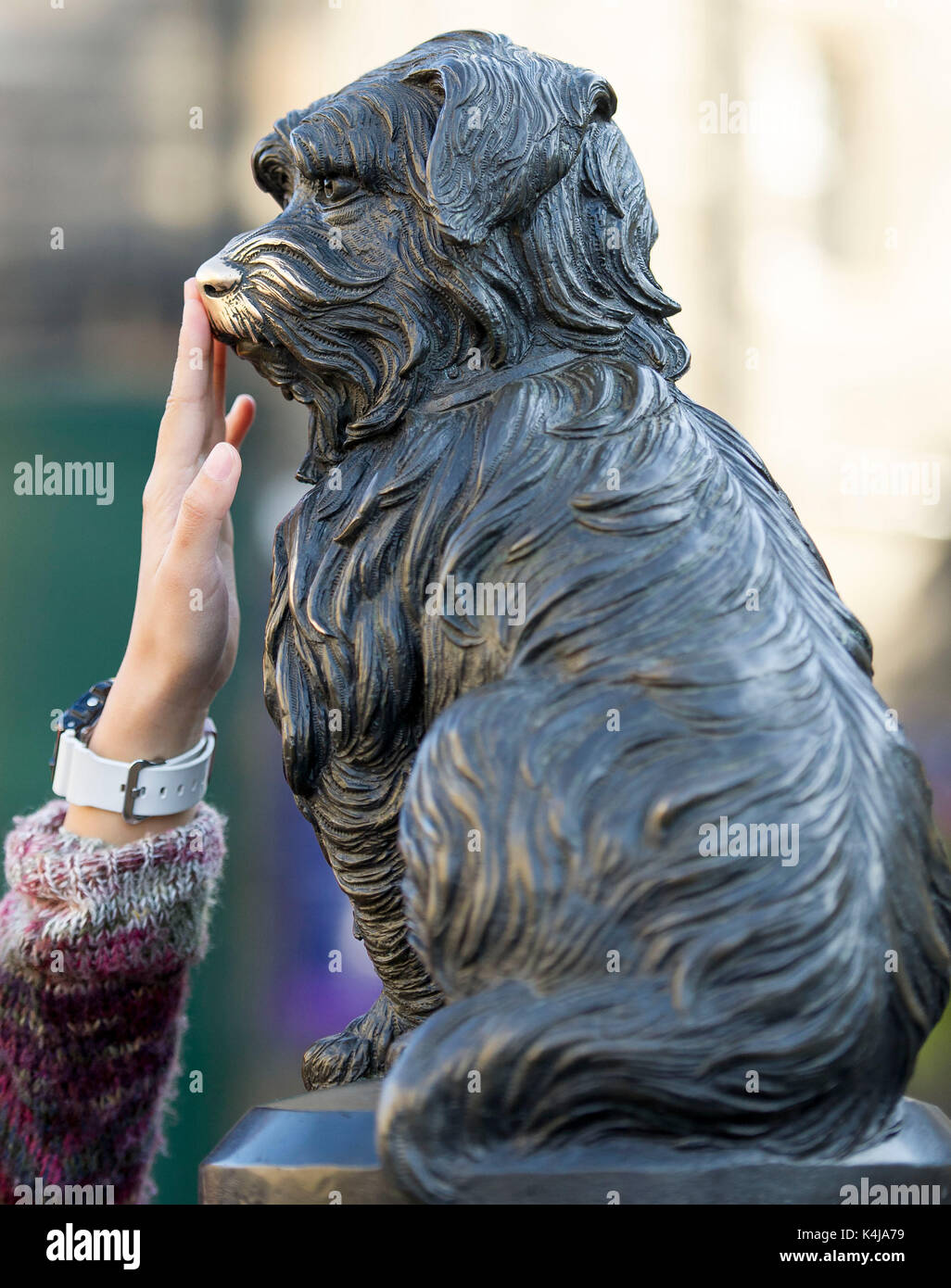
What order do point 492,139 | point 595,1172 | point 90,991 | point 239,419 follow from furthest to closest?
1. point 239,419
2. point 90,991
3. point 492,139
4. point 595,1172

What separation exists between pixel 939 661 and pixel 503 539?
5.60ft

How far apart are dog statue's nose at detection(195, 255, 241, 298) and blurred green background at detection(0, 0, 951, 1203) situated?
1.27 meters

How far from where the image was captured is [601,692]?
2.59 feet

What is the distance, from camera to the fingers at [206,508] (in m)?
1.08

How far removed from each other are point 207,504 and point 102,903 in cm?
34

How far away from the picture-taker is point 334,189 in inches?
37.7

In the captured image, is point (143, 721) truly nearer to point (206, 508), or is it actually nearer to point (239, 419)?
point (206, 508)

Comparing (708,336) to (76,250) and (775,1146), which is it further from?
(775,1146)

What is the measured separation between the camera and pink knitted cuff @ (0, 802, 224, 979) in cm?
112

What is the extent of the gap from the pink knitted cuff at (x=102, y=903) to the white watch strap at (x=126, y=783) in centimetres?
3

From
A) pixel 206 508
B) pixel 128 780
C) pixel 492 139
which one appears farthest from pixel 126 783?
pixel 492 139

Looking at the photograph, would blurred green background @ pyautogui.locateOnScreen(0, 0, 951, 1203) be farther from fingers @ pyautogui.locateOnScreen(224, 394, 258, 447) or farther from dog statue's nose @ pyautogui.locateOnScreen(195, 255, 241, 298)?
dog statue's nose @ pyautogui.locateOnScreen(195, 255, 241, 298)

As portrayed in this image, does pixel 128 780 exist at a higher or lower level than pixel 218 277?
lower

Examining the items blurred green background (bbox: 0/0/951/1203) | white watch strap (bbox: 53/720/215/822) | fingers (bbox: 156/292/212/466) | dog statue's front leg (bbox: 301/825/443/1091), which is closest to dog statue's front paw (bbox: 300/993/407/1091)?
dog statue's front leg (bbox: 301/825/443/1091)
